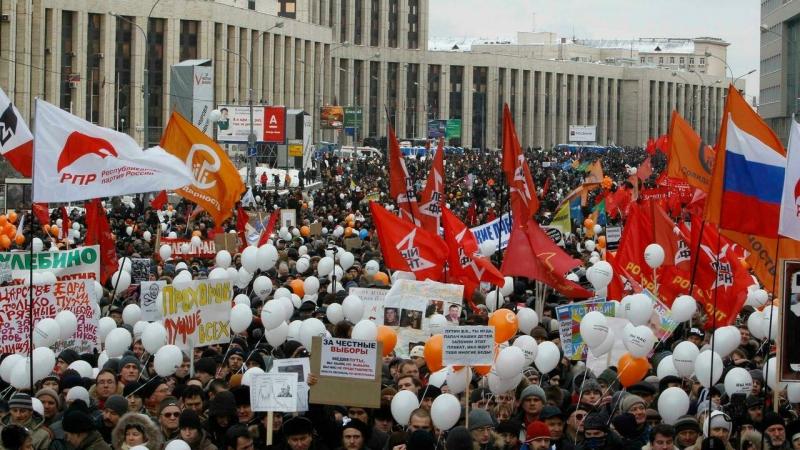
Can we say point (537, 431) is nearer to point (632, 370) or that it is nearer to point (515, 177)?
point (632, 370)

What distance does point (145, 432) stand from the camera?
861 cm

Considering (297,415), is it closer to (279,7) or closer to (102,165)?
(102,165)

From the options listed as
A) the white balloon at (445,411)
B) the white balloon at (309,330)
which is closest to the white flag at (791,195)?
the white balloon at (445,411)

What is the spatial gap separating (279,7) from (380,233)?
80839mm

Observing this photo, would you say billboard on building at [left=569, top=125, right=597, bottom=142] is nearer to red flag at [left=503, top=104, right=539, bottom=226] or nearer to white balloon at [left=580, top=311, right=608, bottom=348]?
red flag at [left=503, top=104, right=539, bottom=226]

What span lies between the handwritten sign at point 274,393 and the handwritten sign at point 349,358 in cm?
61

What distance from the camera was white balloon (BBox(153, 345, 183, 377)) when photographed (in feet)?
35.1

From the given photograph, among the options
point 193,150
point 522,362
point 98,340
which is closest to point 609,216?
point 193,150

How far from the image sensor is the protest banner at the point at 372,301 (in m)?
13.4

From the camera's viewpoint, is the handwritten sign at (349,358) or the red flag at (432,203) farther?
the red flag at (432,203)

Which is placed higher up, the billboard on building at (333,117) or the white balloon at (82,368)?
the billboard on building at (333,117)

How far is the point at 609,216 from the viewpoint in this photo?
2711 cm

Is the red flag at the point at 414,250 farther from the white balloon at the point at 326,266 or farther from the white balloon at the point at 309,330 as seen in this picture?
the white balloon at the point at 309,330

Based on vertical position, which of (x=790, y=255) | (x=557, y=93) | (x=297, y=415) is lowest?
(x=297, y=415)
